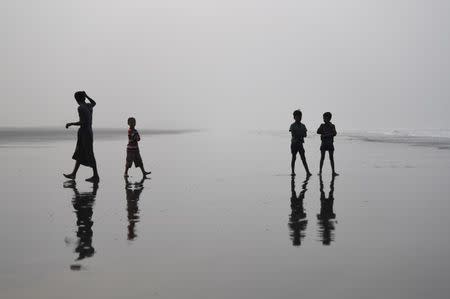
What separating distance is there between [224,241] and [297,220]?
6.02 feet

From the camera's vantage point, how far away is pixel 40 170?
16812 millimetres

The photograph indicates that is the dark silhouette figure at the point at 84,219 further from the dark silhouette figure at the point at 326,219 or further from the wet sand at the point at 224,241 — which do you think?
the dark silhouette figure at the point at 326,219

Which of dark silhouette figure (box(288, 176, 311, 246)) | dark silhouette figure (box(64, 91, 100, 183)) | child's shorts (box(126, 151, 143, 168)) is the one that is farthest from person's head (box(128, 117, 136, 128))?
dark silhouette figure (box(288, 176, 311, 246))

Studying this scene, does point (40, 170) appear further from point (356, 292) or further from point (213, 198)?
point (356, 292)

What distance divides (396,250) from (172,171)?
11235 mm

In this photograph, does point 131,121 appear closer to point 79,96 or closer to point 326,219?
point 79,96

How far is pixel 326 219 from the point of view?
26.5 ft

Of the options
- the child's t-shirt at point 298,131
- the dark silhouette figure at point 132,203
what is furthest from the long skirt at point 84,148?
the child's t-shirt at point 298,131

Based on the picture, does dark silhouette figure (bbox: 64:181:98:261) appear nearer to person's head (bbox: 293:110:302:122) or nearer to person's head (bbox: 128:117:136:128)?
person's head (bbox: 128:117:136:128)

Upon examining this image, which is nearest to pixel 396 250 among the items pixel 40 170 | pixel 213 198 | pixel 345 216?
pixel 345 216

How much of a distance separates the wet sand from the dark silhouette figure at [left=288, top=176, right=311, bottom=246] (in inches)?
0.7

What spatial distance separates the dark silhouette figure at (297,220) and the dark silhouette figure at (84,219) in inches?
97.5

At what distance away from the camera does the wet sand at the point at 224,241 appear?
4.72 m

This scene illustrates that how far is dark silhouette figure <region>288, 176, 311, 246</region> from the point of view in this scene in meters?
6.73
